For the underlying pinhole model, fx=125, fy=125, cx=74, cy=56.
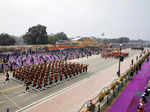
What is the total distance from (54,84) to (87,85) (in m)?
3.72

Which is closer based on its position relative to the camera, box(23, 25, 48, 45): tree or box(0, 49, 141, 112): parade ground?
box(0, 49, 141, 112): parade ground

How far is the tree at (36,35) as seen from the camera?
179 feet

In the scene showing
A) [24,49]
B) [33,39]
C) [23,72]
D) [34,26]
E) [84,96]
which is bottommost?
[84,96]

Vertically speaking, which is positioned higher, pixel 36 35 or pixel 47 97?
pixel 36 35

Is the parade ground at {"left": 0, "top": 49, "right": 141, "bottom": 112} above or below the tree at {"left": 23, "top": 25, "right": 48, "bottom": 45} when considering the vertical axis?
below

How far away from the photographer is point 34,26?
56.2m

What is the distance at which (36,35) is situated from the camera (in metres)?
54.8

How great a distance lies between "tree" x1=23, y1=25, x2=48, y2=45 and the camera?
54.6m

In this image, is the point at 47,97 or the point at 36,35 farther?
the point at 36,35

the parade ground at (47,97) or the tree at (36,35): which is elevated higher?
the tree at (36,35)

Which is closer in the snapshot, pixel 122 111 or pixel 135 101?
pixel 122 111

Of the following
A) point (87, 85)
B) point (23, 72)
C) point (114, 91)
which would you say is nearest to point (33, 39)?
point (23, 72)

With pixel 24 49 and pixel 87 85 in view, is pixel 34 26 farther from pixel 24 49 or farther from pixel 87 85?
pixel 87 85

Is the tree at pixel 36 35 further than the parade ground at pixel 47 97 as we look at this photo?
Yes
